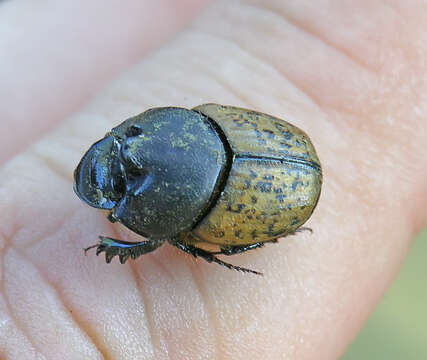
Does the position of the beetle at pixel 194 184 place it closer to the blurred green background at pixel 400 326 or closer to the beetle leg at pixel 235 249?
the beetle leg at pixel 235 249

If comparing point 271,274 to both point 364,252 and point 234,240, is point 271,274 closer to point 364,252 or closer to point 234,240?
point 234,240

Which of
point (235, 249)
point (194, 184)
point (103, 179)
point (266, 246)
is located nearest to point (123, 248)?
point (103, 179)

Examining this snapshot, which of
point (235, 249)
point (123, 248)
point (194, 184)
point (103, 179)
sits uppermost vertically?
point (194, 184)

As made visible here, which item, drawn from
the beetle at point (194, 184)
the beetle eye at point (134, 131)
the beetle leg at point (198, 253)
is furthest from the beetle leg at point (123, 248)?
the beetle eye at point (134, 131)

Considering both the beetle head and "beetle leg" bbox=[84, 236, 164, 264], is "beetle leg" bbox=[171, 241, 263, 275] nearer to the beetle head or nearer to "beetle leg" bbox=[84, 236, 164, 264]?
"beetle leg" bbox=[84, 236, 164, 264]

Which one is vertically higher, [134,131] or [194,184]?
[134,131]

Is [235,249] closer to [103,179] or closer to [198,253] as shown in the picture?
[198,253]

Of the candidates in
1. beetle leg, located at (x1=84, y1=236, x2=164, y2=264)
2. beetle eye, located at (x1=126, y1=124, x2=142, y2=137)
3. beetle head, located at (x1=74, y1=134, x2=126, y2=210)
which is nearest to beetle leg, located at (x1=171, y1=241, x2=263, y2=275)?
beetle leg, located at (x1=84, y1=236, x2=164, y2=264)
